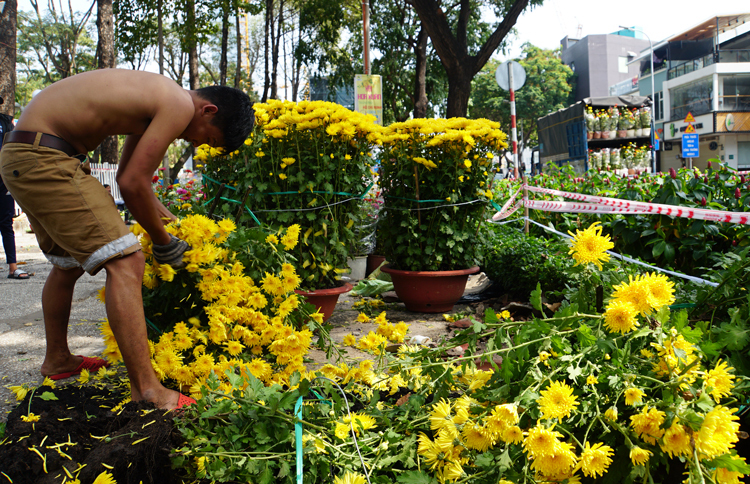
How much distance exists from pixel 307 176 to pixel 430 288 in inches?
57.5

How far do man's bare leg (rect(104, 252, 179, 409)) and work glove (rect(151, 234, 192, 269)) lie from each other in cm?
15

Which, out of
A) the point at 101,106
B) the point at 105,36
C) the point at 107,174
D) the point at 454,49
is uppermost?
the point at 105,36

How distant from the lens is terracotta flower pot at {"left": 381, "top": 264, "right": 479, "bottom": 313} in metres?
4.42

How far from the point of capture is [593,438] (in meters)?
1.46

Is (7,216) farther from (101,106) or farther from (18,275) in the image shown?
(101,106)

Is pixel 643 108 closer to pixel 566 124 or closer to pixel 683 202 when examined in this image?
pixel 566 124

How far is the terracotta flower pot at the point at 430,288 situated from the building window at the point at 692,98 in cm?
3630

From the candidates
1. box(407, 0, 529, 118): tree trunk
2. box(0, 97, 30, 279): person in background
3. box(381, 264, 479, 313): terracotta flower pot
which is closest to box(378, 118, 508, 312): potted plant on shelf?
box(381, 264, 479, 313): terracotta flower pot

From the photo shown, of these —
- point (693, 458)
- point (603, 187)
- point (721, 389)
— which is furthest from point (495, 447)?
point (603, 187)

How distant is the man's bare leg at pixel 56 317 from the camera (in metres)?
2.79

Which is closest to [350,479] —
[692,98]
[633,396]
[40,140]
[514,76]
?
[633,396]

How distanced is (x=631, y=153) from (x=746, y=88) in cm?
2576

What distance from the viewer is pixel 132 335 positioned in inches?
85.7

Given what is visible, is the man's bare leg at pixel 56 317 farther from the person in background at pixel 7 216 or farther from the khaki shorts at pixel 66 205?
the person in background at pixel 7 216
